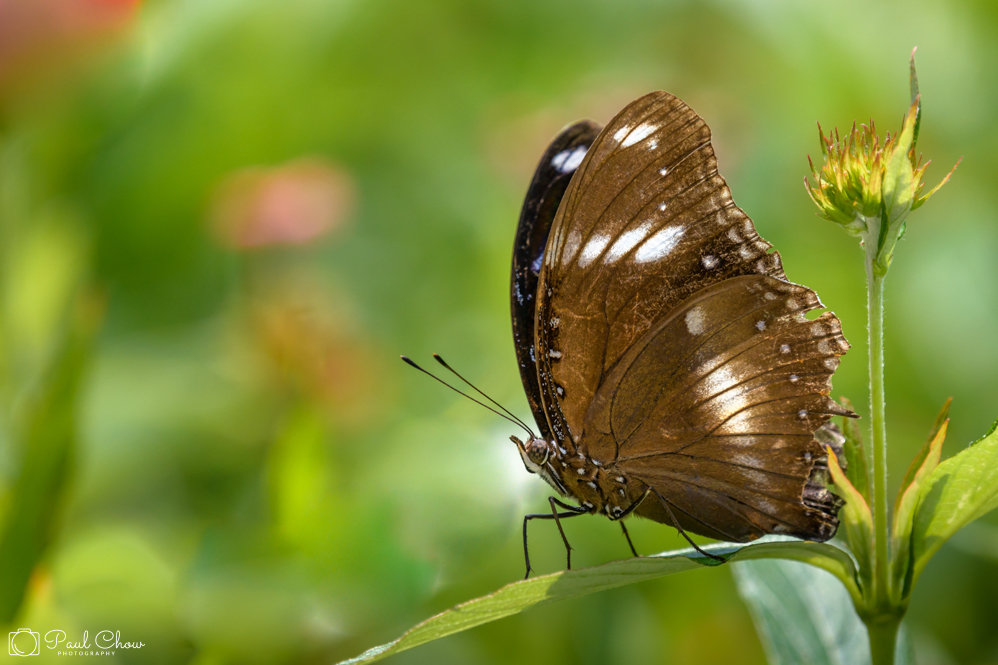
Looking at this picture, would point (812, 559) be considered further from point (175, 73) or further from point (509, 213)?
point (175, 73)

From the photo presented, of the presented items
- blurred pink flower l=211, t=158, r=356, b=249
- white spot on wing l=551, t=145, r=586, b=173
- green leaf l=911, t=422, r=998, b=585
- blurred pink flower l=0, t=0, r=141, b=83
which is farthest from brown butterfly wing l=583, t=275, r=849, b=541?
blurred pink flower l=0, t=0, r=141, b=83

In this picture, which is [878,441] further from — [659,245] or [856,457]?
[659,245]

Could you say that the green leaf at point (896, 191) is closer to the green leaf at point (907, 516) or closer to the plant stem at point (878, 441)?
the plant stem at point (878, 441)

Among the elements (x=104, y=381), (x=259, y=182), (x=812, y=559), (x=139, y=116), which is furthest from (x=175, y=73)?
(x=812, y=559)

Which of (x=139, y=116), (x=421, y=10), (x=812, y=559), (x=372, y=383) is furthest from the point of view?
(x=421, y=10)

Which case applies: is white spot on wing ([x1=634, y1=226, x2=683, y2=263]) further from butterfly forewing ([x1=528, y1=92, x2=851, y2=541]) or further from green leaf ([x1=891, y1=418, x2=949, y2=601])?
green leaf ([x1=891, y1=418, x2=949, y2=601])

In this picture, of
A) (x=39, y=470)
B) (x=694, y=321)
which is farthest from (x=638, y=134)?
(x=39, y=470)

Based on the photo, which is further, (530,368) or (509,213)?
(509,213)

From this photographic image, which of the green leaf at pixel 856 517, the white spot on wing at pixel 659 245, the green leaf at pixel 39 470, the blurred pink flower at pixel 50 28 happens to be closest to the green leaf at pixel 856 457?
the green leaf at pixel 856 517
